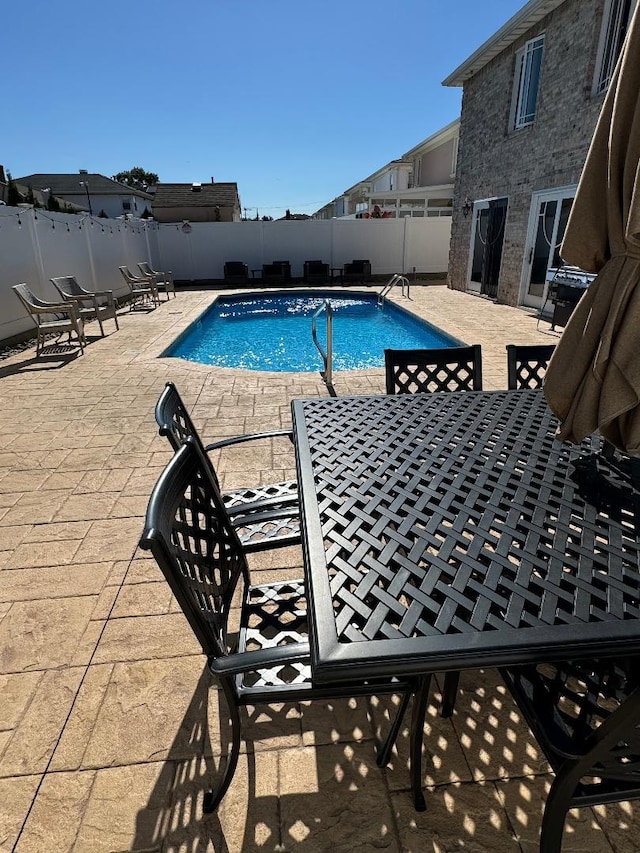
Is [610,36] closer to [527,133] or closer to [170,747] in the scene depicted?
[527,133]

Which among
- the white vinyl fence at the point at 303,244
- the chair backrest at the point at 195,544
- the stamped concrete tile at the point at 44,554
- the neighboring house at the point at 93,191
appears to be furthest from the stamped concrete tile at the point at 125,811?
the neighboring house at the point at 93,191

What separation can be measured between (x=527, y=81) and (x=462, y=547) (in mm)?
11562

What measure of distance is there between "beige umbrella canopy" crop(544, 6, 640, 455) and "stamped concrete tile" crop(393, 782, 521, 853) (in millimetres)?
1076

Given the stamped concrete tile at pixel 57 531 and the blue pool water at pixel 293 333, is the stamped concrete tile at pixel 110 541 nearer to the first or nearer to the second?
the stamped concrete tile at pixel 57 531

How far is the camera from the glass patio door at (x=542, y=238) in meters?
8.37

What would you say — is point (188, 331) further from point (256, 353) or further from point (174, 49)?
point (174, 49)

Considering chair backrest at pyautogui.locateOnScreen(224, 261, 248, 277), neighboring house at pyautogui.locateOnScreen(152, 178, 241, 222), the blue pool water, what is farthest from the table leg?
neighboring house at pyautogui.locateOnScreen(152, 178, 241, 222)

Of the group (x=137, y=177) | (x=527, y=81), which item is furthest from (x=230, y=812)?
(x=137, y=177)

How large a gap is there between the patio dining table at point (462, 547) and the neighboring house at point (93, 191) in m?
36.1

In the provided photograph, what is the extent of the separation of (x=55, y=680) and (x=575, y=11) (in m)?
11.1

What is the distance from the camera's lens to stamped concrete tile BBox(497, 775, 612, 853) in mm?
1169

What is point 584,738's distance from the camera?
105 cm

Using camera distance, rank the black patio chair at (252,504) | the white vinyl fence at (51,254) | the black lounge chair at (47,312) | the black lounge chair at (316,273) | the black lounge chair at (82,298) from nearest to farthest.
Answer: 1. the black patio chair at (252,504)
2. the black lounge chair at (47,312)
3. the white vinyl fence at (51,254)
4. the black lounge chair at (82,298)
5. the black lounge chair at (316,273)

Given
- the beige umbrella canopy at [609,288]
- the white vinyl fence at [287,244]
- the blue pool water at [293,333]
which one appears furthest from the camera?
the white vinyl fence at [287,244]
